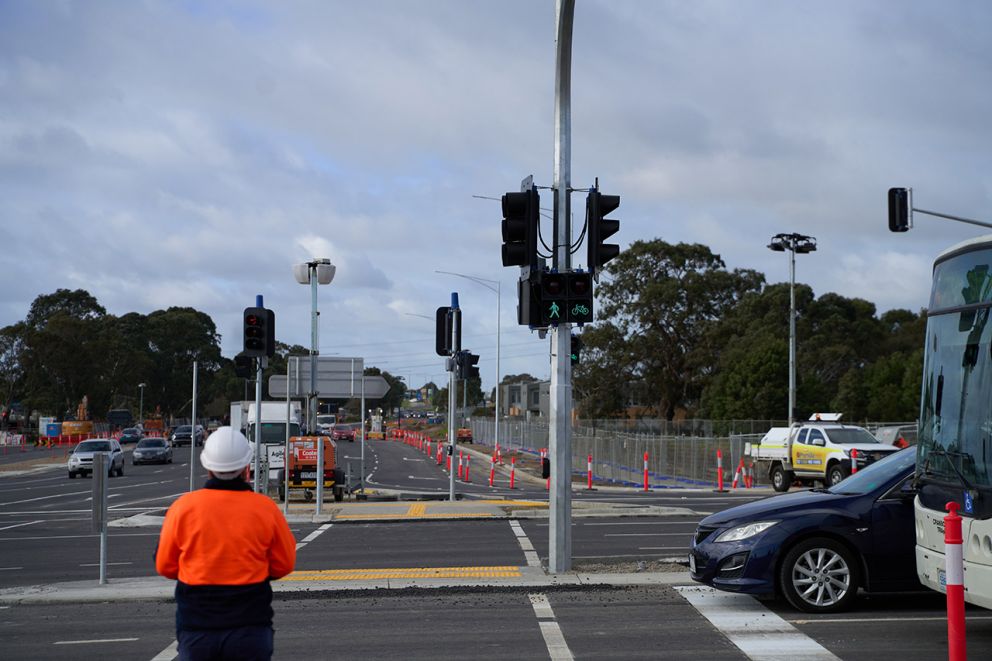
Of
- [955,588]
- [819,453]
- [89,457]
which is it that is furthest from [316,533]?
[89,457]

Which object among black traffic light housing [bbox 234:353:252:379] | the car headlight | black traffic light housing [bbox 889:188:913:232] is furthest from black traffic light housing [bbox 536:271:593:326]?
black traffic light housing [bbox 889:188:913:232]

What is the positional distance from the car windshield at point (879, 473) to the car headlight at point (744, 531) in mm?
1008

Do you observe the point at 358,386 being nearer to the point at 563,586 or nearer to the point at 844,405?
the point at 563,586

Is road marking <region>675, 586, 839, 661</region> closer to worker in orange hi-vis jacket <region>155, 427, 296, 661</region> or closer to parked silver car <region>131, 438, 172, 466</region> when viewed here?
worker in orange hi-vis jacket <region>155, 427, 296, 661</region>

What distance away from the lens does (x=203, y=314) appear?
382ft

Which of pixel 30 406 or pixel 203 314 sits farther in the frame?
pixel 203 314

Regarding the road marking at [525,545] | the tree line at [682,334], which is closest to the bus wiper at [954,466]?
the road marking at [525,545]

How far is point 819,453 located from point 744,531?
804 inches

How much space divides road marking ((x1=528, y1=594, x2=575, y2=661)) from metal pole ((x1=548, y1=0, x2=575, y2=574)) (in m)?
1.32

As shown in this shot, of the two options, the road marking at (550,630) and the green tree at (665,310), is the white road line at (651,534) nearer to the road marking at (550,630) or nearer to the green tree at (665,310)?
the road marking at (550,630)

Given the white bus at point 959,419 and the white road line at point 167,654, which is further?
the white road line at point 167,654

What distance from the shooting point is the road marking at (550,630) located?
337 inches

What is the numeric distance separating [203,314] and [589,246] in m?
109

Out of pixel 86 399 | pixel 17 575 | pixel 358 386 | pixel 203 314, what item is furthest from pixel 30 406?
pixel 17 575
